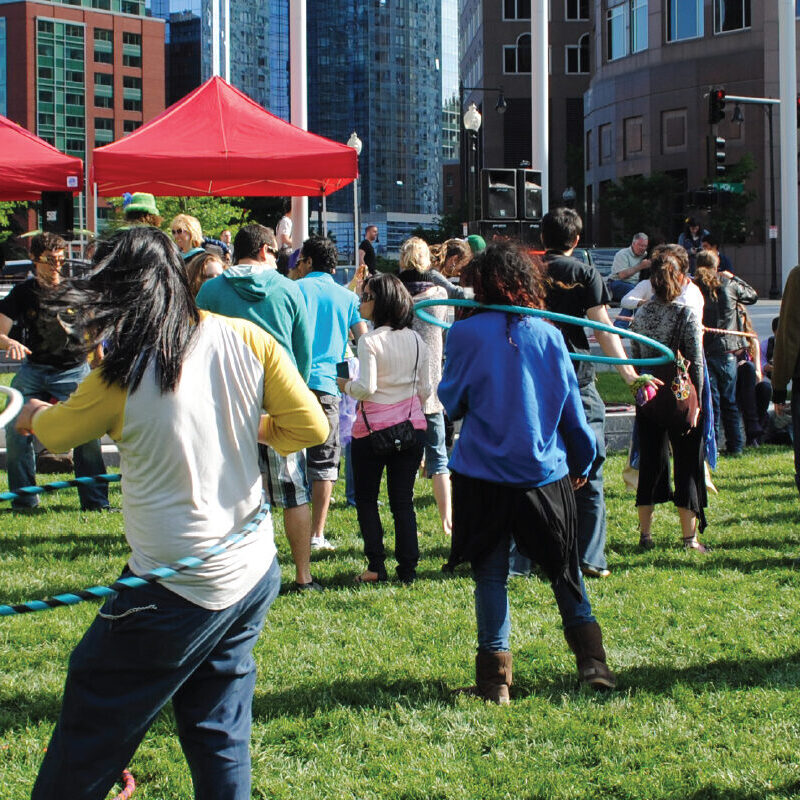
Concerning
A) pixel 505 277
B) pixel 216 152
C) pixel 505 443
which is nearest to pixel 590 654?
pixel 505 443

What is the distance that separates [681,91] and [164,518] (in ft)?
202

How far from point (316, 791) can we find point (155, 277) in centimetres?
210

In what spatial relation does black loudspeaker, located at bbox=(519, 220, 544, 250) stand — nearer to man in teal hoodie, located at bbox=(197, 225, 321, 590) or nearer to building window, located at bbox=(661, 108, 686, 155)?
man in teal hoodie, located at bbox=(197, 225, 321, 590)

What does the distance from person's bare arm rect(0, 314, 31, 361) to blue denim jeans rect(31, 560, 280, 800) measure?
3787 millimetres

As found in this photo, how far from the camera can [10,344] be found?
21.3 feet

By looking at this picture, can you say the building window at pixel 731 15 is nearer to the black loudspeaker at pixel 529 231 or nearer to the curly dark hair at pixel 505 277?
the black loudspeaker at pixel 529 231

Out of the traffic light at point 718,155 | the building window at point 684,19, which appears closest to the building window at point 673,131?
the building window at point 684,19

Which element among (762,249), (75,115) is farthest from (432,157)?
(762,249)

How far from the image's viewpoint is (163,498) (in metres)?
2.95

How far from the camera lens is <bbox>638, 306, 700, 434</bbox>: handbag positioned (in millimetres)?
7246

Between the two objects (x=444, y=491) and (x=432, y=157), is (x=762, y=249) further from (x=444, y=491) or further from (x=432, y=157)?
(x=432, y=157)

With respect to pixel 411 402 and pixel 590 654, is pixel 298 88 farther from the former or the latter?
pixel 590 654

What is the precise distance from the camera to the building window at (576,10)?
85.3 m

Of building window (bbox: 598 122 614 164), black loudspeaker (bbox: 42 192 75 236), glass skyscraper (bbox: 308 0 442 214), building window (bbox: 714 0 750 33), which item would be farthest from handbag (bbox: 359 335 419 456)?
glass skyscraper (bbox: 308 0 442 214)
